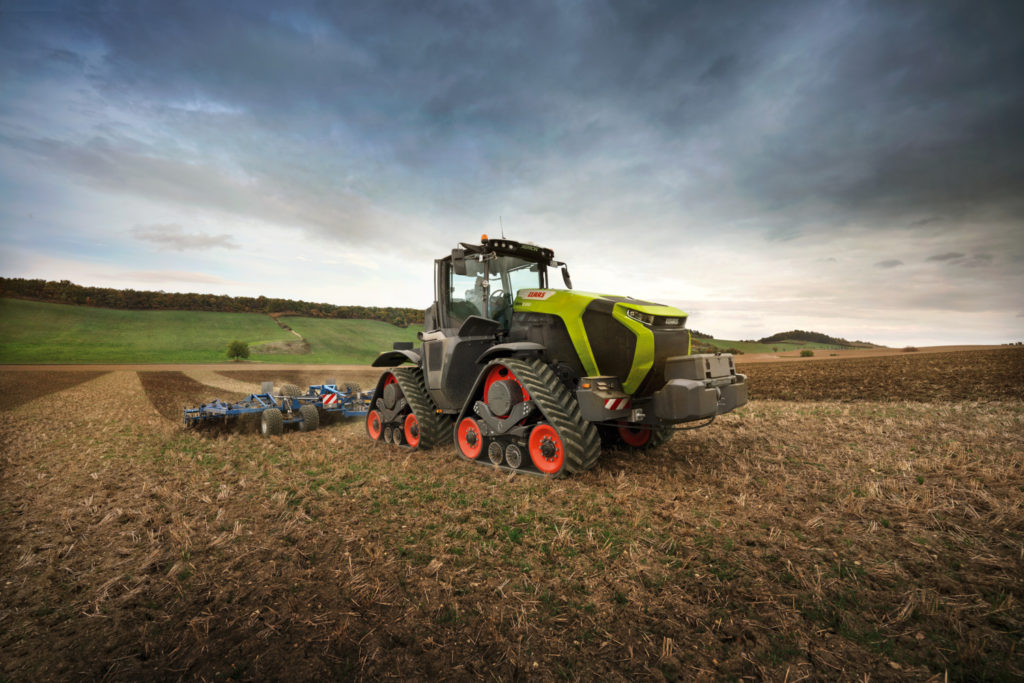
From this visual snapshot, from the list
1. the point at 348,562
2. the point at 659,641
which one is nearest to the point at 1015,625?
the point at 659,641

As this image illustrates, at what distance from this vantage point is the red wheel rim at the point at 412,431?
8080mm

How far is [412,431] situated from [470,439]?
6.20 feet

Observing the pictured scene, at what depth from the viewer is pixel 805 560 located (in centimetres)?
346

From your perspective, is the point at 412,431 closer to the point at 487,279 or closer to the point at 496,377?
the point at 496,377

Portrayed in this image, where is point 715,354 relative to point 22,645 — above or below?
above

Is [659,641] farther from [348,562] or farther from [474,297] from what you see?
[474,297]

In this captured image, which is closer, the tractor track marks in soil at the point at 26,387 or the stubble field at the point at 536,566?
the stubble field at the point at 536,566

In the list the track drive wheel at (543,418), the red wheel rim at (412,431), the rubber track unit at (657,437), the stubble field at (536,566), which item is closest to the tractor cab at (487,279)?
the track drive wheel at (543,418)

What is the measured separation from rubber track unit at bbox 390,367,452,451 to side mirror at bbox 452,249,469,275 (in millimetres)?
2188

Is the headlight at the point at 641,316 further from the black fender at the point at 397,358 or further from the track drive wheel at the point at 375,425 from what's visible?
the track drive wheel at the point at 375,425

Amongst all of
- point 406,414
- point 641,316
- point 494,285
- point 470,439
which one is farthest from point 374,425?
point 641,316

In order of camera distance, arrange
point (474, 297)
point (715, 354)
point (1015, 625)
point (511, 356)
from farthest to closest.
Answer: point (474, 297) → point (511, 356) → point (715, 354) → point (1015, 625)

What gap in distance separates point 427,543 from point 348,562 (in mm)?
662

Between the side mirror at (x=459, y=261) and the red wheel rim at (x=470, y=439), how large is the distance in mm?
2347
